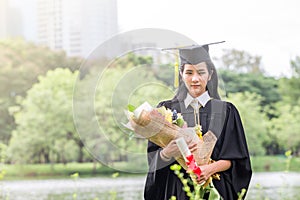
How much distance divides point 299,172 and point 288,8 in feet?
26.4

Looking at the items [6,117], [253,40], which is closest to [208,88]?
[6,117]

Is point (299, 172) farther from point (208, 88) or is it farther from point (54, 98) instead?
point (208, 88)

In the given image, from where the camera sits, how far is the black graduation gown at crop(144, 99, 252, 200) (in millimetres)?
2693

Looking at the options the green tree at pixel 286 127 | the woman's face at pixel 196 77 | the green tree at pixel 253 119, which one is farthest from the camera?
the green tree at pixel 286 127

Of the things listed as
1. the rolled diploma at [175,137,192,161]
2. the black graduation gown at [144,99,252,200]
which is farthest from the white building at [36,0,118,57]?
the rolled diploma at [175,137,192,161]

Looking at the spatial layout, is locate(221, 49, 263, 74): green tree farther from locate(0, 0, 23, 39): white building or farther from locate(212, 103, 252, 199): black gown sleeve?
locate(212, 103, 252, 199): black gown sleeve

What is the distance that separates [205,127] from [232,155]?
6.0 inches

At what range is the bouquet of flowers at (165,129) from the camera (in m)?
2.37

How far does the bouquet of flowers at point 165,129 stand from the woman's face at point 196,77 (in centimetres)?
15

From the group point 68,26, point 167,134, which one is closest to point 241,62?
point 68,26

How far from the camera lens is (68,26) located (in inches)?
1218

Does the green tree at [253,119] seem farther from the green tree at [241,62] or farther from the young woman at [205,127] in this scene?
the young woman at [205,127]

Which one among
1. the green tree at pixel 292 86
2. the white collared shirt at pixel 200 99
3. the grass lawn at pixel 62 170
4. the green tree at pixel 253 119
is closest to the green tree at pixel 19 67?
the grass lawn at pixel 62 170

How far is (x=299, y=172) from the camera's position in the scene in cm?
2441
